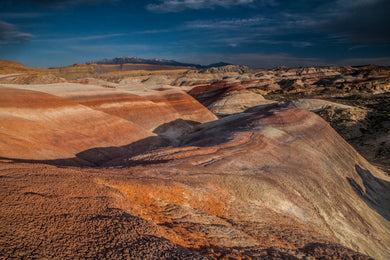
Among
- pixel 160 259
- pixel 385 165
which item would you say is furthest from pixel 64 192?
pixel 385 165

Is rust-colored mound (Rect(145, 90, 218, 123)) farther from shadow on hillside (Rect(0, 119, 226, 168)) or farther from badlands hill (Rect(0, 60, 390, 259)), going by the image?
badlands hill (Rect(0, 60, 390, 259))

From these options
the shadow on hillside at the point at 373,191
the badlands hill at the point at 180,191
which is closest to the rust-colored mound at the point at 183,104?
the badlands hill at the point at 180,191

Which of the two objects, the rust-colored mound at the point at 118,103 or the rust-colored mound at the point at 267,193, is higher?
the rust-colored mound at the point at 118,103

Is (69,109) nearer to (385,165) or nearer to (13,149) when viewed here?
(13,149)

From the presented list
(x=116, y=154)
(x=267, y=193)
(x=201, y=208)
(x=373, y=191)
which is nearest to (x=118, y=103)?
(x=116, y=154)

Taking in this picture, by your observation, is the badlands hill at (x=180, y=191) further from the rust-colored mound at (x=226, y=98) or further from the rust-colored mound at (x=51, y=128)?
the rust-colored mound at (x=226, y=98)

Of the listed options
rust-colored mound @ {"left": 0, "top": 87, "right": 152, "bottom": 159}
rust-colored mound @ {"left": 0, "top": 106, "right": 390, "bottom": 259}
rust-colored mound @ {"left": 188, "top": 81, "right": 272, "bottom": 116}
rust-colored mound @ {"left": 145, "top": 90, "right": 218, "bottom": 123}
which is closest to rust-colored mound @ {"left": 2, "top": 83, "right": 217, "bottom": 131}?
rust-colored mound @ {"left": 145, "top": 90, "right": 218, "bottom": 123}
